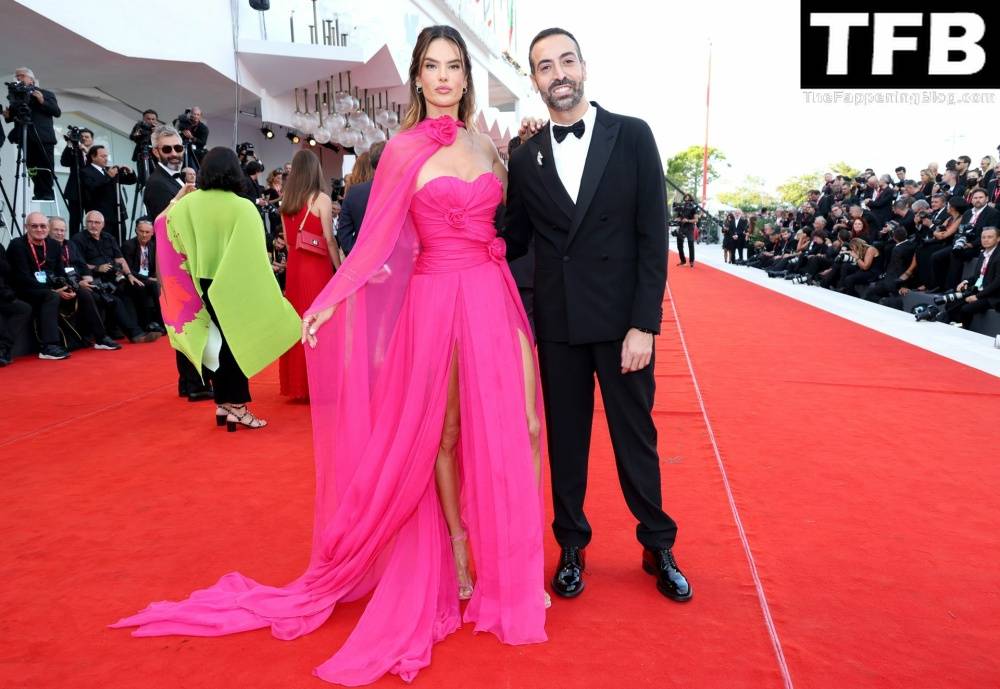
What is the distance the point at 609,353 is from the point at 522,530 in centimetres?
65

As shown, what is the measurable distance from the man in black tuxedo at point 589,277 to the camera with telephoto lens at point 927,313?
8362mm

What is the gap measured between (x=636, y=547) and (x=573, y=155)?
151 cm

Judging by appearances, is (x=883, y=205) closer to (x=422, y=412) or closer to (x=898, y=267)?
(x=898, y=267)

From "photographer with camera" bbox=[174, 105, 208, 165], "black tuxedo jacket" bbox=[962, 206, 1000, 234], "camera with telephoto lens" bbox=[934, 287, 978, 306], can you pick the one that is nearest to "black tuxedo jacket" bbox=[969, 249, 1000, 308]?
"camera with telephoto lens" bbox=[934, 287, 978, 306]

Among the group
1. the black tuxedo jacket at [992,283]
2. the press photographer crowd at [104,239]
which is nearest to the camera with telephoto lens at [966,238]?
the black tuxedo jacket at [992,283]

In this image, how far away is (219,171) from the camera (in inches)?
181

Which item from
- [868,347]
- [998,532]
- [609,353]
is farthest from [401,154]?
[868,347]

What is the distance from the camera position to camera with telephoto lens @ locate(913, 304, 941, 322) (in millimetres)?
9484

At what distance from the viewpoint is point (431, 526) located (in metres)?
2.56

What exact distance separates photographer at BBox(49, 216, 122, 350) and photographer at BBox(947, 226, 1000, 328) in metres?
9.46

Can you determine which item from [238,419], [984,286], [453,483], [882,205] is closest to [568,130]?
[453,483]

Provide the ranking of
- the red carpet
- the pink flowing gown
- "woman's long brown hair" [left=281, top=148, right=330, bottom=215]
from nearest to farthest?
the red carpet < the pink flowing gown < "woman's long brown hair" [left=281, top=148, right=330, bottom=215]

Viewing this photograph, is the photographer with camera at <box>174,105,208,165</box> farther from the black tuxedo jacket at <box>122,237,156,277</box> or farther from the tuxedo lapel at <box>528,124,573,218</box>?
the tuxedo lapel at <box>528,124,573,218</box>

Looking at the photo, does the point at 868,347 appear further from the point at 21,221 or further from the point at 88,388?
the point at 21,221
